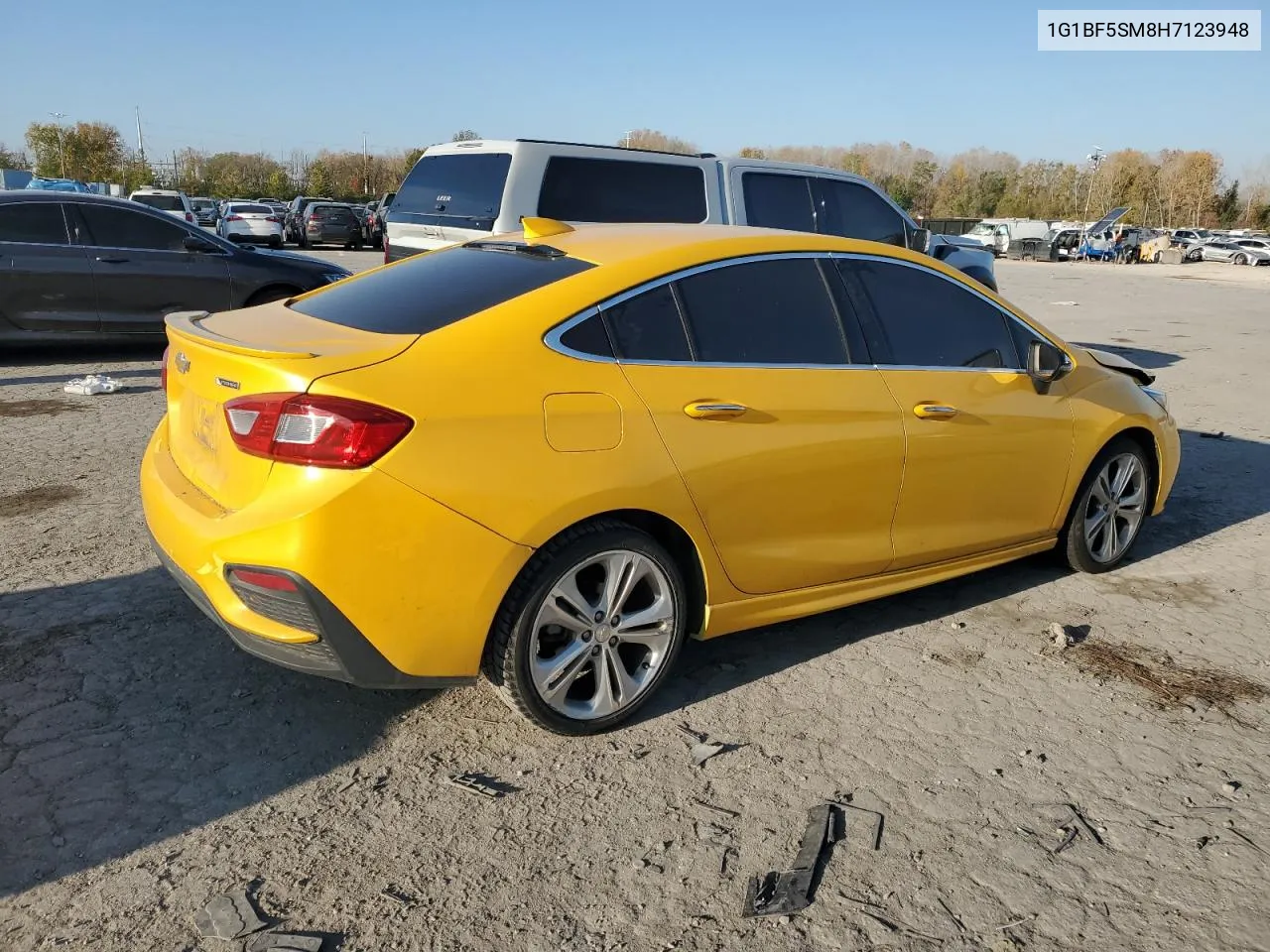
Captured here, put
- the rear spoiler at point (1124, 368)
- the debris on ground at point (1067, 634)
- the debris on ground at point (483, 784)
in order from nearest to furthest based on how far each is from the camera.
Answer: the debris on ground at point (483, 784) → the debris on ground at point (1067, 634) → the rear spoiler at point (1124, 368)

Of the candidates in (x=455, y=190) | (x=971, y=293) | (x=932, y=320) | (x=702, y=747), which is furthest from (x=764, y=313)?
(x=455, y=190)

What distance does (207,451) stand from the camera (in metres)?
3.17

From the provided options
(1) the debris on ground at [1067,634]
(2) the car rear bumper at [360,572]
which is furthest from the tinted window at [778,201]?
(2) the car rear bumper at [360,572]

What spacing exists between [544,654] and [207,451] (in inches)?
49.0

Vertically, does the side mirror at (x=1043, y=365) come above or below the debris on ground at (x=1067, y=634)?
above

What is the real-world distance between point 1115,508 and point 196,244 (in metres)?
8.85

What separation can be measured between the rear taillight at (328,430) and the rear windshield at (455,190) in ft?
17.3

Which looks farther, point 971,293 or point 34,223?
point 34,223

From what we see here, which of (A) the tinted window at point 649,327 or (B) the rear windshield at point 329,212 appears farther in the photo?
(B) the rear windshield at point 329,212

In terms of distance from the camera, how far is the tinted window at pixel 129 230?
9602 mm

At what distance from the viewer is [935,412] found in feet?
13.3

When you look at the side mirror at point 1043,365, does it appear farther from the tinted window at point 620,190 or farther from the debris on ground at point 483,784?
the tinted window at point 620,190

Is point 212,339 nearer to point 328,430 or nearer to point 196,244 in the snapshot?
point 328,430

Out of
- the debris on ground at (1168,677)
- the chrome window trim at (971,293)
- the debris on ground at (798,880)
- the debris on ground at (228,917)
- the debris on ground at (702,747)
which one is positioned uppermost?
the chrome window trim at (971,293)
